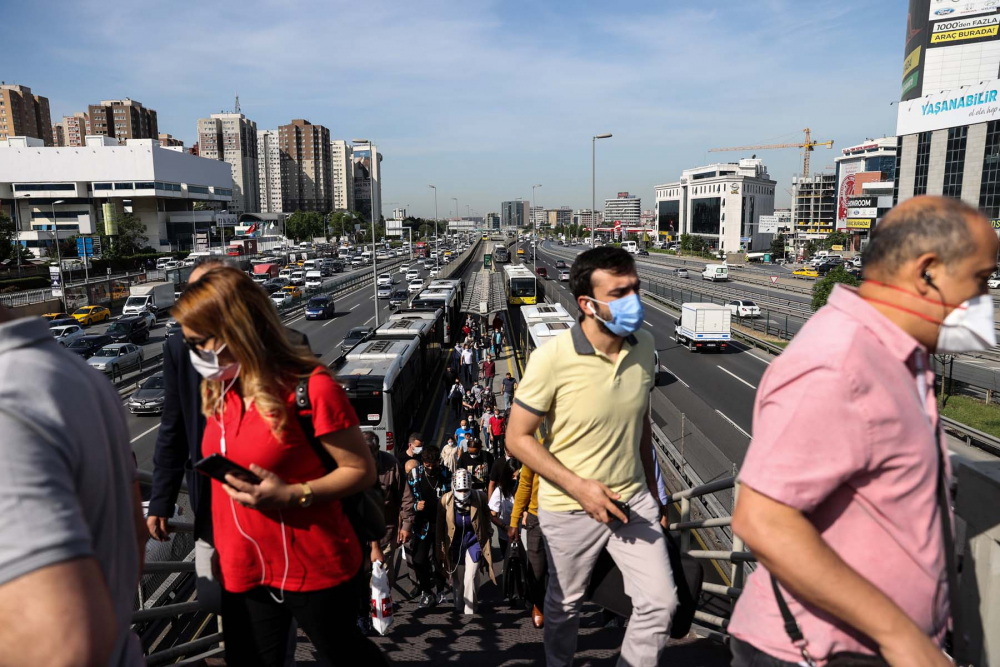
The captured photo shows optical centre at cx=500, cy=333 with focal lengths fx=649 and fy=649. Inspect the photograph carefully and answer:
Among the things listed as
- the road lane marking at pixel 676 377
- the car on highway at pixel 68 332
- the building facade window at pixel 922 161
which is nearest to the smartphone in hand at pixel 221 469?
the road lane marking at pixel 676 377

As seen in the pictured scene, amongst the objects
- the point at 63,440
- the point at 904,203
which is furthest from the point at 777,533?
the point at 63,440

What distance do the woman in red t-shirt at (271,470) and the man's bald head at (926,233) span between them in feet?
5.64

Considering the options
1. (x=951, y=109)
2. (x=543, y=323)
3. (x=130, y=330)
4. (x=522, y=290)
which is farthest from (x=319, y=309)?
(x=951, y=109)

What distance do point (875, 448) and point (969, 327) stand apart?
15.7 inches

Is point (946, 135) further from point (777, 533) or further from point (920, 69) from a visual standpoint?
point (777, 533)

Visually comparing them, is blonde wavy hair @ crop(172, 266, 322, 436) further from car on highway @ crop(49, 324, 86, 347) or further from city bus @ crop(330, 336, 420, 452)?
car on highway @ crop(49, 324, 86, 347)

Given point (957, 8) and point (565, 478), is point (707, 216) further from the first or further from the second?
point (565, 478)

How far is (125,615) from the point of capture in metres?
1.46

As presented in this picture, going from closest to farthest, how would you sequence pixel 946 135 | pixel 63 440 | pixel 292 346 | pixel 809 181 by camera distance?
pixel 63 440 → pixel 292 346 → pixel 946 135 → pixel 809 181

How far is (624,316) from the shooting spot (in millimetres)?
2928

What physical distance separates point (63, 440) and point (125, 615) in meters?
0.51

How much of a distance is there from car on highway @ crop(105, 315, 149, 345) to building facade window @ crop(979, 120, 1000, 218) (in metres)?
69.4

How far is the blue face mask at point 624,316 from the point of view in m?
2.91

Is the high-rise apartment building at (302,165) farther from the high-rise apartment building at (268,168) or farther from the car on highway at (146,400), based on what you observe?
the car on highway at (146,400)
